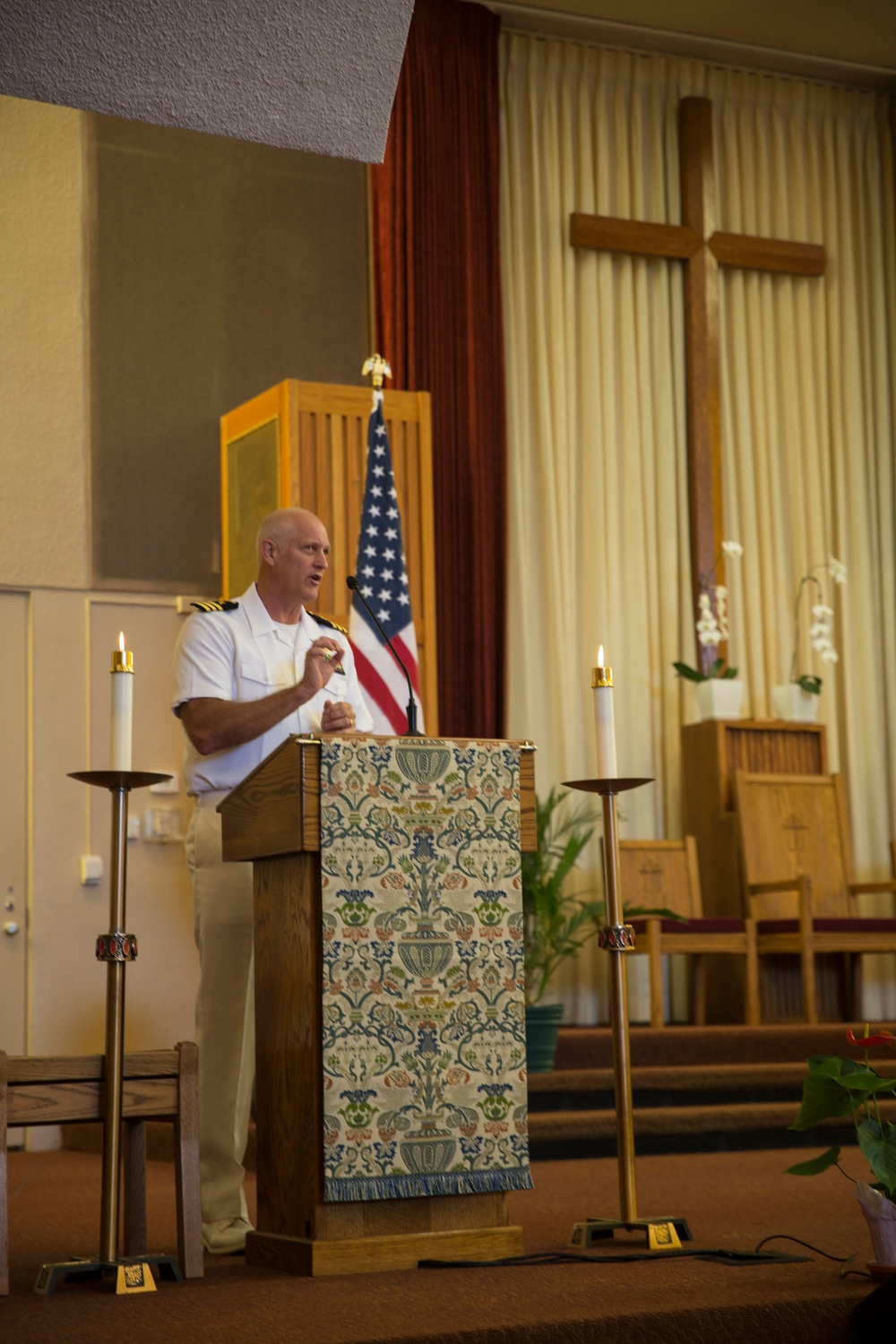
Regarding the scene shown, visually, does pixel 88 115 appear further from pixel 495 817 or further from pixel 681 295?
pixel 495 817

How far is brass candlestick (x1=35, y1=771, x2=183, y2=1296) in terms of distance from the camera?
2.63 meters

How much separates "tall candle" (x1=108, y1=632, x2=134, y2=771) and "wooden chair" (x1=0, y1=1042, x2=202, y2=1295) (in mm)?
561

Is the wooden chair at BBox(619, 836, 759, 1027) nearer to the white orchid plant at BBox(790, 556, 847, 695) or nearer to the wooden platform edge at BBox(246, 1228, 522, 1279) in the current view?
the white orchid plant at BBox(790, 556, 847, 695)

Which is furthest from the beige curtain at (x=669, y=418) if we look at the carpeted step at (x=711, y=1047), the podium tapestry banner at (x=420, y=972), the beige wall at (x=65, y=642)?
the podium tapestry banner at (x=420, y=972)

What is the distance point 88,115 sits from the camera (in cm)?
665

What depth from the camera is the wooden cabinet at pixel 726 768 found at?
711 centimetres

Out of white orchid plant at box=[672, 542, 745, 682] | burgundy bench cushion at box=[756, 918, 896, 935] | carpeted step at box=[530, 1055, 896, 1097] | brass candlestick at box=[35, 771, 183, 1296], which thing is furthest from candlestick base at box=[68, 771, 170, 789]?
white orchid plant at box=[672, 542, 745, 682]

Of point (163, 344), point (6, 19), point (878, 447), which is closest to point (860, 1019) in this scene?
point (878, 447)

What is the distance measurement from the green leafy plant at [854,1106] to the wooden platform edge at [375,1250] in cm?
58

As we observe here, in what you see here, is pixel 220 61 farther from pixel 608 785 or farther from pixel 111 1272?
pixel 111 1272

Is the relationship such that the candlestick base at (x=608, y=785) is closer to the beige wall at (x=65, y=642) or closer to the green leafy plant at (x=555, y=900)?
the green leafy plant at (x=555, y=900)

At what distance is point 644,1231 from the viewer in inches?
119

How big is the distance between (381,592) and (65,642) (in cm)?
131

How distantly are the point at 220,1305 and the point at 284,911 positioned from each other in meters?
0.74
